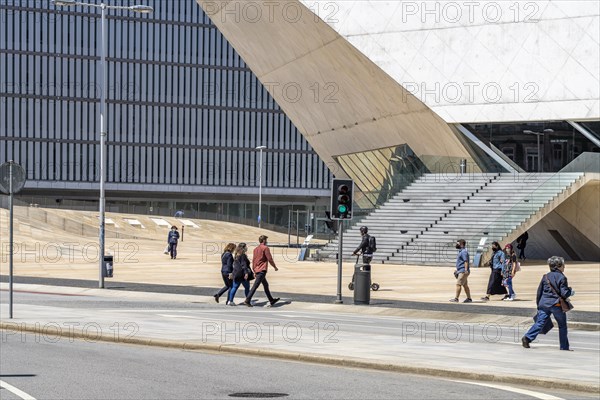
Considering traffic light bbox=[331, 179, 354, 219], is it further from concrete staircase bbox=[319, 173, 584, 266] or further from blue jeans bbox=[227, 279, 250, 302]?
concrete staircase bbox=[319, 173, 584, 266]

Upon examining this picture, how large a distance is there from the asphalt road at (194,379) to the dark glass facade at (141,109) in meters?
101

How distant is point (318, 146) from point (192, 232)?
777 inches

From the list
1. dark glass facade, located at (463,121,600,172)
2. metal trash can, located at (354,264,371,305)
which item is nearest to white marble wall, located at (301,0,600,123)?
dark glass facade, located at (463,121,600,172)

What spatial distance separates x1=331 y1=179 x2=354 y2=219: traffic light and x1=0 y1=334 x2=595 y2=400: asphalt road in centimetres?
1242

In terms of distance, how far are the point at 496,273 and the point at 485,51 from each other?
29241 mm

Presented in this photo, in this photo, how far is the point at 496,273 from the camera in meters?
32.2

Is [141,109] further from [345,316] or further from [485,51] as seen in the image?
[345,316]

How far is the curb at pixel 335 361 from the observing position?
46.5ft

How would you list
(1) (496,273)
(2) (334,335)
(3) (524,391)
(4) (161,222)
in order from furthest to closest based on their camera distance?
(4) (161,222) → (1) (496,273) → (2) (334,335) → (3) (524,391)

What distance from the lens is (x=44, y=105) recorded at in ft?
381

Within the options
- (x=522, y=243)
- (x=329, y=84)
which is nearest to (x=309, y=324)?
(x=522, y=243)

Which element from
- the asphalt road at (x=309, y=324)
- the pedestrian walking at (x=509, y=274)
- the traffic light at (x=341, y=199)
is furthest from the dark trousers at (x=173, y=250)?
the traffic light at (x=341, y=199)

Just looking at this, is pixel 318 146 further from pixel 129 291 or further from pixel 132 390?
pixel 132 390

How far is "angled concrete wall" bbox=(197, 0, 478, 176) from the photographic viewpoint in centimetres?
6225
